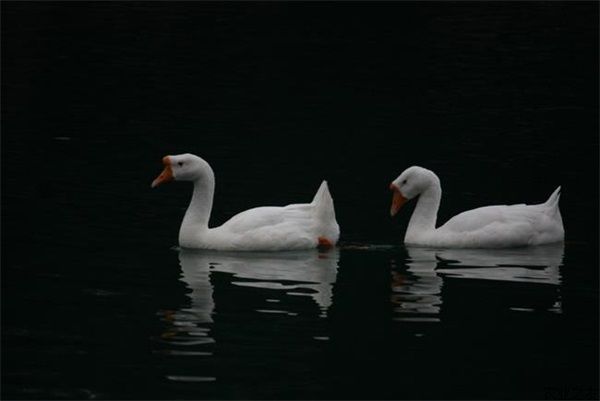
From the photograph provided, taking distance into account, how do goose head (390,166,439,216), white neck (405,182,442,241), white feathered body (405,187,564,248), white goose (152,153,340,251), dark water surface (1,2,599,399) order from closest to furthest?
dark water surface (1,2,599,399)
white goose (152,153,340,251)
white feathered body (405,187,564,248)
white neck (405,182,442,241)
goose head (390,166,439,216)

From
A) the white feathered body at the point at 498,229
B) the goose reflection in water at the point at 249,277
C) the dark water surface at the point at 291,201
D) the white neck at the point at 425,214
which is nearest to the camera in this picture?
the dark water surface at the point at 291,201

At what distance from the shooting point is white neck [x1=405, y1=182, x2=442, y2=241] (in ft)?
62.1

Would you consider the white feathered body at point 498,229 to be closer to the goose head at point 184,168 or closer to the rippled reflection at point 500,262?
the rippled reflection at point 500,262

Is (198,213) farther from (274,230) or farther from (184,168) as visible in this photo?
(274,230)

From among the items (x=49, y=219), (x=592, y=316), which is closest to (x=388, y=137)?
(x=49, y=219)

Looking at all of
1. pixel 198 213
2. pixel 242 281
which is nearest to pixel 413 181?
pixel 198 213

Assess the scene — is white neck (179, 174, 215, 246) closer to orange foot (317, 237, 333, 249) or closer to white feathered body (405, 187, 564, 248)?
orange foot (317, 237, 333, 249)

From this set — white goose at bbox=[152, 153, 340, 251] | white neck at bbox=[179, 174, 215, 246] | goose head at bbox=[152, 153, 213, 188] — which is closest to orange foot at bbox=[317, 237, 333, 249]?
white goose at bbox=[152, 153, 340, 251]

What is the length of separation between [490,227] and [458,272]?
1.44 metres

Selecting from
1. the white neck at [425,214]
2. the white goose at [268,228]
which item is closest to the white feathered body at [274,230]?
the white goose at [268,228]

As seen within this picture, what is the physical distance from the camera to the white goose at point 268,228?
18.2 m

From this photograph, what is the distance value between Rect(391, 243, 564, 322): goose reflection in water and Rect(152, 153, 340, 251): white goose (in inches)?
42.7

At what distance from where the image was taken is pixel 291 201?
20594 millimetres

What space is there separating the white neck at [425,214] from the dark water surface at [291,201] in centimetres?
27
